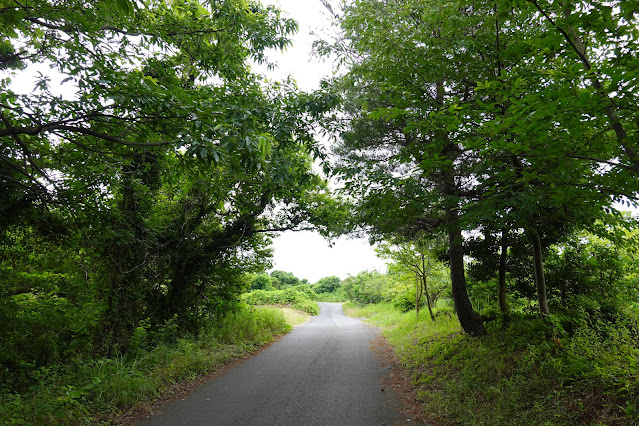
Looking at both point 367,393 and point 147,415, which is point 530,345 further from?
point 147,415

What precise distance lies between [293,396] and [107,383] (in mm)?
3117

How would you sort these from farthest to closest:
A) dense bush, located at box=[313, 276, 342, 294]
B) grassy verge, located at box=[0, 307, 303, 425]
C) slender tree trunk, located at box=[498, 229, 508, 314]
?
dense bush, located at box=[313, 276, 342, 294], slender tree trunk, located at box=[498, 229, 508, 314], grassy verge, located at box=[0, 307, 303, 425]

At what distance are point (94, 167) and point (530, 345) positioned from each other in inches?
317

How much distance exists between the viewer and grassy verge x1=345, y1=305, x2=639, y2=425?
376 cm

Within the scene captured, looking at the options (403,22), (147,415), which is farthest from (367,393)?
(403,22)

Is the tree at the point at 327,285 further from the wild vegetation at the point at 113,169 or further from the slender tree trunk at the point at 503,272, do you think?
the slender tree trunk at the point at 503,272

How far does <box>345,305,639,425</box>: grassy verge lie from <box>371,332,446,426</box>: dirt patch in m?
0.12

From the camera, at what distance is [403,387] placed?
251 inches

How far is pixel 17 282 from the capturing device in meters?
5.65

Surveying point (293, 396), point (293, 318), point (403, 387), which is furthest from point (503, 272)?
point (293, 318)

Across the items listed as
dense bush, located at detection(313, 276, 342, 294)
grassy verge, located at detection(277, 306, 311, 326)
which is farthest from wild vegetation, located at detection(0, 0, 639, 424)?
dense bush, located at detection(313, 276, 342, 294)

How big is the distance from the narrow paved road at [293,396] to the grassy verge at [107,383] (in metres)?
0.62

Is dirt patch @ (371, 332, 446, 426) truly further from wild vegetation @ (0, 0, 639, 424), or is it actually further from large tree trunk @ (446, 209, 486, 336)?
large tree trunk @ (446, 209, 486, 336)

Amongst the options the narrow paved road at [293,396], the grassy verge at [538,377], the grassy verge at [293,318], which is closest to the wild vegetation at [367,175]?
the grassy verge at [538,377]
